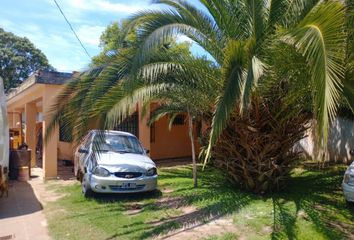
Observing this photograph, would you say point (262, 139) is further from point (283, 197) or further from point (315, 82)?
point (315, 82)

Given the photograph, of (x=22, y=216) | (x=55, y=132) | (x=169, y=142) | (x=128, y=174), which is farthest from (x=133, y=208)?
(x=169, y=142)

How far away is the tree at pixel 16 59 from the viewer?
40.8 metres

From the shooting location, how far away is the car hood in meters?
8.88

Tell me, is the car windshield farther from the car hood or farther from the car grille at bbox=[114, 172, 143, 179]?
the car grille at bbox=[114, 172, 143, 179]

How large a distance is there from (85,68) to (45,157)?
6.28m

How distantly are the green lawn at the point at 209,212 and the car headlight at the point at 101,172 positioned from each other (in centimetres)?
63

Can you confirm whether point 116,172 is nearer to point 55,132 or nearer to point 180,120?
point 55,132

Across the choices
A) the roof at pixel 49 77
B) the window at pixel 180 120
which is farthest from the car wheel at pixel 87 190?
the window at pixel 180 120

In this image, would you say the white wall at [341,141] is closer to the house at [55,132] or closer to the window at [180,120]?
the house at [55,132]

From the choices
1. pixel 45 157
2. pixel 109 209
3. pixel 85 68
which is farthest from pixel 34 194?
pixel 85 68

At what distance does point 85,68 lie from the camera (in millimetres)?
7332

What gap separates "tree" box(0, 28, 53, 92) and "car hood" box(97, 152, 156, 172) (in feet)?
114

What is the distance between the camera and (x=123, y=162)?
9.15 metres

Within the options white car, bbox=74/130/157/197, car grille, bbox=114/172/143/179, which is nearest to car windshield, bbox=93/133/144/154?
white car, bbox=74/130/157/197
